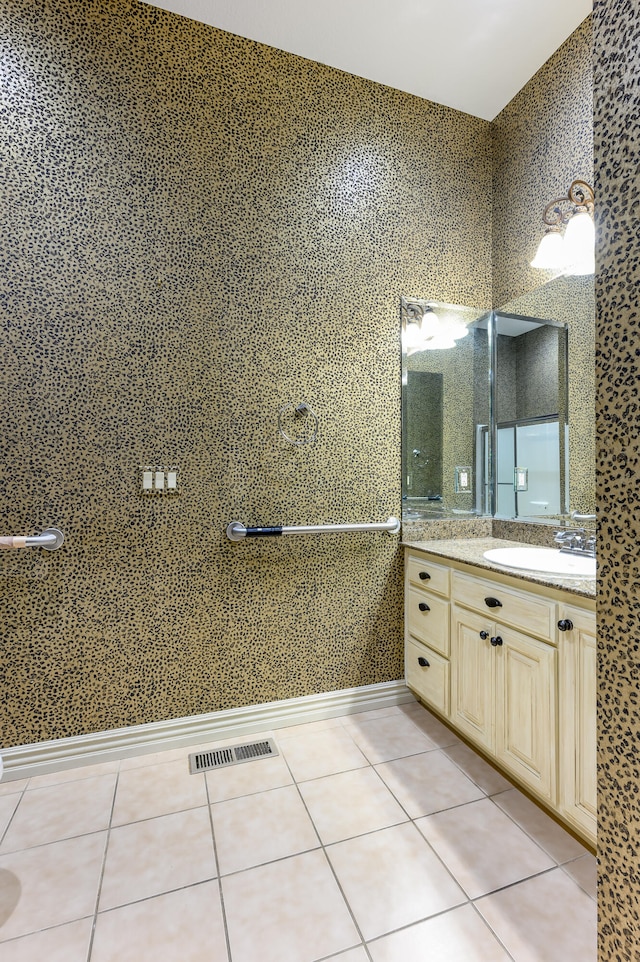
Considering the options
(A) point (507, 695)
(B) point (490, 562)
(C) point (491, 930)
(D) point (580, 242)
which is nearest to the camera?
(C) point (491, 930)

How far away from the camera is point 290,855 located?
1.39 meters

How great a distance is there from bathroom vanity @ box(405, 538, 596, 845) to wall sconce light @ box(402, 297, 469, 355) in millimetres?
1053

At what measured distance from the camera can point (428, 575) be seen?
83.7 inches

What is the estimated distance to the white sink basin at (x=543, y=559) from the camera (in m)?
1.75

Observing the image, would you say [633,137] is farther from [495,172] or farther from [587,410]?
[495,172]

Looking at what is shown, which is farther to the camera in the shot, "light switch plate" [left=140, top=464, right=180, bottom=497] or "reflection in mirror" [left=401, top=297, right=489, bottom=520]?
"reflection in mirror" [left=401, top=297, right=489, bottom=520]

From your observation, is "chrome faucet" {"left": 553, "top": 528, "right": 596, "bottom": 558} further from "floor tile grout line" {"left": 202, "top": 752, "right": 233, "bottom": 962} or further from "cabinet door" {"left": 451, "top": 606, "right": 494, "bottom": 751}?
"floor tile grout line" {"left": 202, "top": 752, "right": 233, "bottom": 962}

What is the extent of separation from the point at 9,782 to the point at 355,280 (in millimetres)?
2600

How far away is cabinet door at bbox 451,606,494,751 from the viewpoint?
171cm

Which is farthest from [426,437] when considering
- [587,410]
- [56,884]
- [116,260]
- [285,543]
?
[56,884]

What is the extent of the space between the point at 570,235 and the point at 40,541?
244 cm

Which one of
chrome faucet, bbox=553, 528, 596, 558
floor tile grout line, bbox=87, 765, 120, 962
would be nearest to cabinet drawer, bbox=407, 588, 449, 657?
chrome faucet, bbox=553, 528, 596, 558

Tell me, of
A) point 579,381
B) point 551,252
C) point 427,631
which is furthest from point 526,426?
point 427,631

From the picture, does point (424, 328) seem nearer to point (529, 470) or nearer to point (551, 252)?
point (551, 252)
